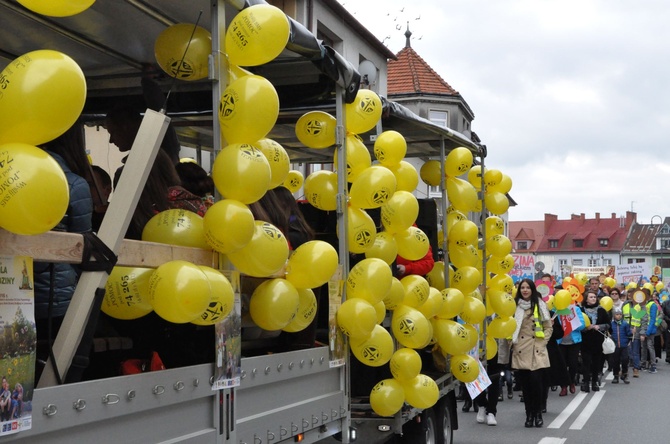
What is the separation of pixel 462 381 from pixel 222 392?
211 inches

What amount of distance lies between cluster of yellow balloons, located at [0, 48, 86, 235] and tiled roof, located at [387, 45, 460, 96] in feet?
134

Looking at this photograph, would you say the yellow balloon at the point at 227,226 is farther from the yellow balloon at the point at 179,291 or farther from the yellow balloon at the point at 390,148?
the yellow balloon at the point at 390,148

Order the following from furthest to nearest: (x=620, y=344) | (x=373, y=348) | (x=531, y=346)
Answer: (x=620, y=344)
(x=531, y=346)
(x=373, y=348)

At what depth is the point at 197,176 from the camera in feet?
16.1

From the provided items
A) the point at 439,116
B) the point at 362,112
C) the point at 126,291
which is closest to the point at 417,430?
the point at 362,112

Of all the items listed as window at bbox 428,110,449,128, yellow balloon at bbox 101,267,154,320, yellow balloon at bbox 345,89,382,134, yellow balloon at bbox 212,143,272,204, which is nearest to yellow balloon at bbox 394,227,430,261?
yellow balloon at bbox 345,89,382,134

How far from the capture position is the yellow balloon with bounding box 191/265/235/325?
12.3 feet

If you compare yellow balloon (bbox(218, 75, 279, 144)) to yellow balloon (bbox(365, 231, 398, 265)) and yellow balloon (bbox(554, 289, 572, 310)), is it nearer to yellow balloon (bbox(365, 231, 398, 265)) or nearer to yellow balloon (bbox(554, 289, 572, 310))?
yellow balloon (bbox(365, 231, 398, 265))

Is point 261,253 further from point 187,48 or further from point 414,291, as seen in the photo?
point 414,291

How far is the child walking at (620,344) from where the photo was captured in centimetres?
1988

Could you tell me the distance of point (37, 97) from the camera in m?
2.70

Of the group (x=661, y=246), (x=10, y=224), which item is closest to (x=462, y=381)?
(x=10, y=224)

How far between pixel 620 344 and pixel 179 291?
18.0 m

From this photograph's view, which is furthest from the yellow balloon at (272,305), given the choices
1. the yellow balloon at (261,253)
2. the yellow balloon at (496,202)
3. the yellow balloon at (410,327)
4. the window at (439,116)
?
the window at (439,116)
